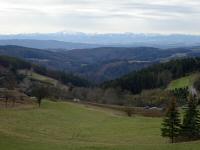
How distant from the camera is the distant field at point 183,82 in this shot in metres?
156

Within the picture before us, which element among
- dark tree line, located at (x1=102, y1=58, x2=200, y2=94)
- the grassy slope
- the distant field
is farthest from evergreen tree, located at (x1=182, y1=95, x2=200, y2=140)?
dark tree line, located at (x1=102, y1=58, x2=200, y2=94)

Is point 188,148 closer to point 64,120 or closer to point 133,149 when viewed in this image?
point 133,149

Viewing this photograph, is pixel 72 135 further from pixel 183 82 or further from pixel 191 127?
pixel 183 82

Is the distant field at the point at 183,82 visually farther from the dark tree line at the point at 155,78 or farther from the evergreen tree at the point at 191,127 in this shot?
the evergreen tree at the point at 191,127

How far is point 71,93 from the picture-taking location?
158 metres

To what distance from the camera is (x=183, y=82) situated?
162875 millimetres

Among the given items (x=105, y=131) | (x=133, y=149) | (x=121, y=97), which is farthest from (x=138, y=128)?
(x=121, y=97)

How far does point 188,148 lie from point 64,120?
4216cm

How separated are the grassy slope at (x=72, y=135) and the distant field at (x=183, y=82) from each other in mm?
78904

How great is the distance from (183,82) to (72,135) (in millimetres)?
115228

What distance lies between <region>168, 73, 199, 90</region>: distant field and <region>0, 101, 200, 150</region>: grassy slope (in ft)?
259

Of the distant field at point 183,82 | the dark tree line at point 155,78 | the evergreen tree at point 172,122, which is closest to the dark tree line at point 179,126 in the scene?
the evergreen tree at point 172,122

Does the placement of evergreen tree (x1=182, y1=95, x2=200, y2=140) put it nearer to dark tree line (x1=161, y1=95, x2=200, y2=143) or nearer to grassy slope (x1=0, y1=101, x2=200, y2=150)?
dark tree line (x1=161, y1=95, x2=200, y2=143)

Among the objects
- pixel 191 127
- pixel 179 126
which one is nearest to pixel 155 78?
pixel 191 127
